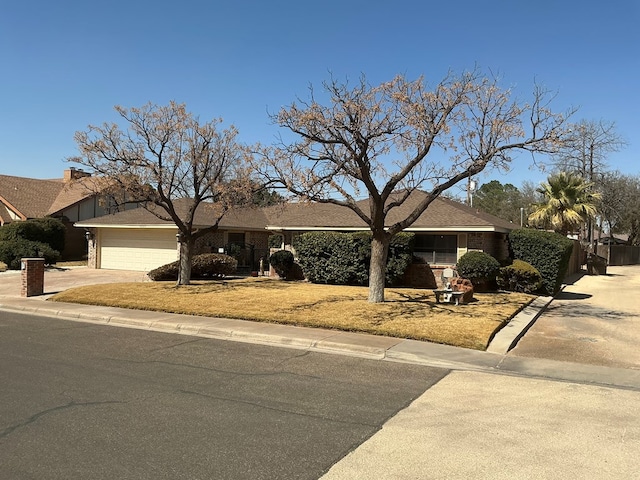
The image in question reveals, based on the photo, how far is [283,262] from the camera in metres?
22.4

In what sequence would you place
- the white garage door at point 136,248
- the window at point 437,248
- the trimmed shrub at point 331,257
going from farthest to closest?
the white garage door at point 136,248 → the trimmed shrub at point 331,257 → the window at point 437,248

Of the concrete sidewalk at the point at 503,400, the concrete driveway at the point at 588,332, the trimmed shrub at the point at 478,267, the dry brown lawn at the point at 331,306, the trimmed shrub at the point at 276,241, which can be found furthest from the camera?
the trimmed shrub at the point at 276,241

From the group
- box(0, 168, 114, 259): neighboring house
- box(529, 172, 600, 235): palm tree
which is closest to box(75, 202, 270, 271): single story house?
box(0, 168, 114, 259): neighboring house

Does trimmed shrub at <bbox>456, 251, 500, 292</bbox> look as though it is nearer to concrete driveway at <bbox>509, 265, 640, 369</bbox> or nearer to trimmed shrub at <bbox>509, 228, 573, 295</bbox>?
trimmed shrub at <bbox>509, 228, 573, 295</bbox>

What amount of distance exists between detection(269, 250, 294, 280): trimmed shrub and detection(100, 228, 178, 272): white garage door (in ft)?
20.9

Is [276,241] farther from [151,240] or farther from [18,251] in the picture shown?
[18,251]

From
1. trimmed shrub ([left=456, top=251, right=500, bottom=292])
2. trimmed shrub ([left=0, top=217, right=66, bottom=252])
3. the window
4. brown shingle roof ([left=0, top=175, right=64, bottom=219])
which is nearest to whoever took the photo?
trimmed shrub ([left=456, top=251, right=500, bottom=292])

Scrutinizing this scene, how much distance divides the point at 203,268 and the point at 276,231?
4.80 meters

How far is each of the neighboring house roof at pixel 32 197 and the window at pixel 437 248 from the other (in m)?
20.5

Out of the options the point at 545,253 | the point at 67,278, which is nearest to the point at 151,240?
the point at 67,278

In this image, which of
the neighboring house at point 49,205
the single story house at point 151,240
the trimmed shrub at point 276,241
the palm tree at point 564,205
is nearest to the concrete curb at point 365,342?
the trimmed shrub at point 276,241

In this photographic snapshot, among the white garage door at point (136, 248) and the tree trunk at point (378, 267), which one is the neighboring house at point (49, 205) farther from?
the tree trunk at point (378, 267)

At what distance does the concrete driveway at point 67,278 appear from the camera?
19.0 meters

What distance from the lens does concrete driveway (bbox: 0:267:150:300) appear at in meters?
19.0
